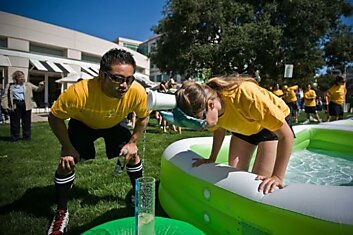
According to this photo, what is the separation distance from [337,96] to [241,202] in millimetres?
6335

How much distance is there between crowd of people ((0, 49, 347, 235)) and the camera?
1583 mm

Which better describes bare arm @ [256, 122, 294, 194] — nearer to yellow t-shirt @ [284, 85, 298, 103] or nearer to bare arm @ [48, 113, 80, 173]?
bare arm @ [48, 113, 80, 173]

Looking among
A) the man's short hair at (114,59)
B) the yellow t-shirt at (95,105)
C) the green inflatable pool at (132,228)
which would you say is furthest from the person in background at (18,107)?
the green inflatable pool at (132,228)

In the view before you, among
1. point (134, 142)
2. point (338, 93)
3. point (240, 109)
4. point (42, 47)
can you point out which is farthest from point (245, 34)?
point (42, 47)

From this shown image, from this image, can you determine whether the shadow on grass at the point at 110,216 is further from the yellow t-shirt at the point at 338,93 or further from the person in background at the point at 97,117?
the yellow t-shirt at the point at 338,93

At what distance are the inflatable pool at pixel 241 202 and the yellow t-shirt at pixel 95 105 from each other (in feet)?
1.80

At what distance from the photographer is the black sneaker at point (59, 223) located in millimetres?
1780

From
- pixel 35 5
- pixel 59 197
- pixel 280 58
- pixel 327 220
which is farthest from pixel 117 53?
pixel 280 58

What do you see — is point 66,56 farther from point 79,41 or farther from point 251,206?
point 251,206

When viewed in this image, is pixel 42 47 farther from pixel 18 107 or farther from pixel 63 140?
pixel 18 107

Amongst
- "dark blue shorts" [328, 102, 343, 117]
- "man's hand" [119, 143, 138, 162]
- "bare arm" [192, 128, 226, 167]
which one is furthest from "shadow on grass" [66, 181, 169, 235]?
"dark blue shorts" [328, 102, 343, 117]

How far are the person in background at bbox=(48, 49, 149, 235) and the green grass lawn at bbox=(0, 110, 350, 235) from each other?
22 cm

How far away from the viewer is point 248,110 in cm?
162

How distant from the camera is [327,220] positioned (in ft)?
3.82
